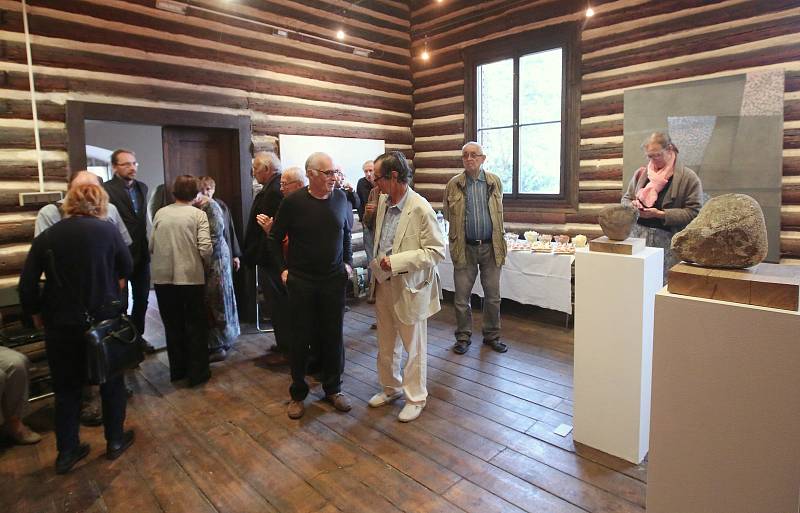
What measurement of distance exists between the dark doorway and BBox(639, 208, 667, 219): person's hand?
4.13m

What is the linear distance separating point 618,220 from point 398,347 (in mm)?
1712

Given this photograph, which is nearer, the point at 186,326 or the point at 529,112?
the point at 186,326

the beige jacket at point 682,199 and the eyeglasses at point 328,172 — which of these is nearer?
the eyeglasses at point 328,172

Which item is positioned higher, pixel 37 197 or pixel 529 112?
pixel 529 112

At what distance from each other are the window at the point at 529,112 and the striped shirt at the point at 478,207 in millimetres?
2049

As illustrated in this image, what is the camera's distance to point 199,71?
541 cm

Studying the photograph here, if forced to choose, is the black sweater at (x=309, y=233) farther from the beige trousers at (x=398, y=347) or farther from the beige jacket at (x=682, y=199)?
the beige jacket at (x=682, y=199)

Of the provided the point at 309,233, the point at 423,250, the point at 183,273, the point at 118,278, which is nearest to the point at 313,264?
the point at 309,233

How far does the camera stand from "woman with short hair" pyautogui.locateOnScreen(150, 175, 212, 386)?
13.0 feet

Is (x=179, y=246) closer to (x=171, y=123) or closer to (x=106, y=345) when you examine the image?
(x=106, y=345)

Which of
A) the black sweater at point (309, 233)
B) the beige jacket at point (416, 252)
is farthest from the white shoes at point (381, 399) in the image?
the black sweater at point (309, 233)

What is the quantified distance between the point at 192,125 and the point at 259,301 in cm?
209

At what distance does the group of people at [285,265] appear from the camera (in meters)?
2.83

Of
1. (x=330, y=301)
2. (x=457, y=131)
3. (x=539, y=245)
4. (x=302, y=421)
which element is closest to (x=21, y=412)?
(x=302, y=421)
